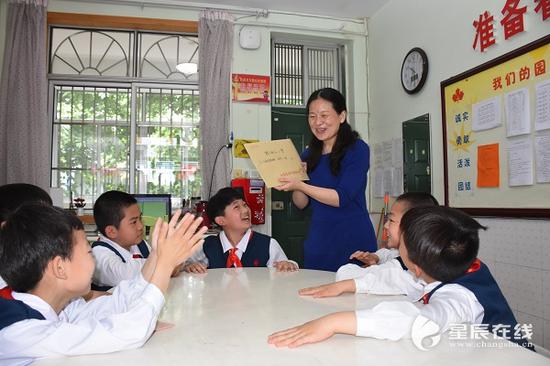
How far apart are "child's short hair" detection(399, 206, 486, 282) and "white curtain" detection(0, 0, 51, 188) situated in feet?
10.6

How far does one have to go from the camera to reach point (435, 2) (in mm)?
3055

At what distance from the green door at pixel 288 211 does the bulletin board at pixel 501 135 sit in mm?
1510

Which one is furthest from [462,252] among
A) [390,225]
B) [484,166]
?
[484,166]

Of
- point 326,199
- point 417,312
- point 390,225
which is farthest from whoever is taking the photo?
point 326,199

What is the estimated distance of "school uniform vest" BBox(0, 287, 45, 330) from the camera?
0.71m

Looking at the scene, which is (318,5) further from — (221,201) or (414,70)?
(221,201)

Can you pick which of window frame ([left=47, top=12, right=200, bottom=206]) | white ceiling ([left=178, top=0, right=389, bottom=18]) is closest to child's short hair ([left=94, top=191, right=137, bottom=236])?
window frame ([left=47, top=12, right=200, bottom=206])

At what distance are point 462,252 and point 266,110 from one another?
3141 millimetres

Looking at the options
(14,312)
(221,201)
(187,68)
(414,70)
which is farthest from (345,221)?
(187,68)

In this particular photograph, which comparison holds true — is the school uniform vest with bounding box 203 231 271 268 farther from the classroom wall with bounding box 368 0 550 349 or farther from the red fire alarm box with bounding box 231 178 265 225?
the red fire alarm box with bounding box 231 178 265 225

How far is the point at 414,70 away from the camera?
10.9ft

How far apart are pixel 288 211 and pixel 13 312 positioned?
3.35 m

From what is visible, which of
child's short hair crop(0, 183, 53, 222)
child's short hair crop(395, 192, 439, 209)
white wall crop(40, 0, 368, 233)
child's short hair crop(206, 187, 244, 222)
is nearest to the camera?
child's short hair crop(0, 183, 53, 222)

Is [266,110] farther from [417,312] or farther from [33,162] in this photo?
[417,312]
